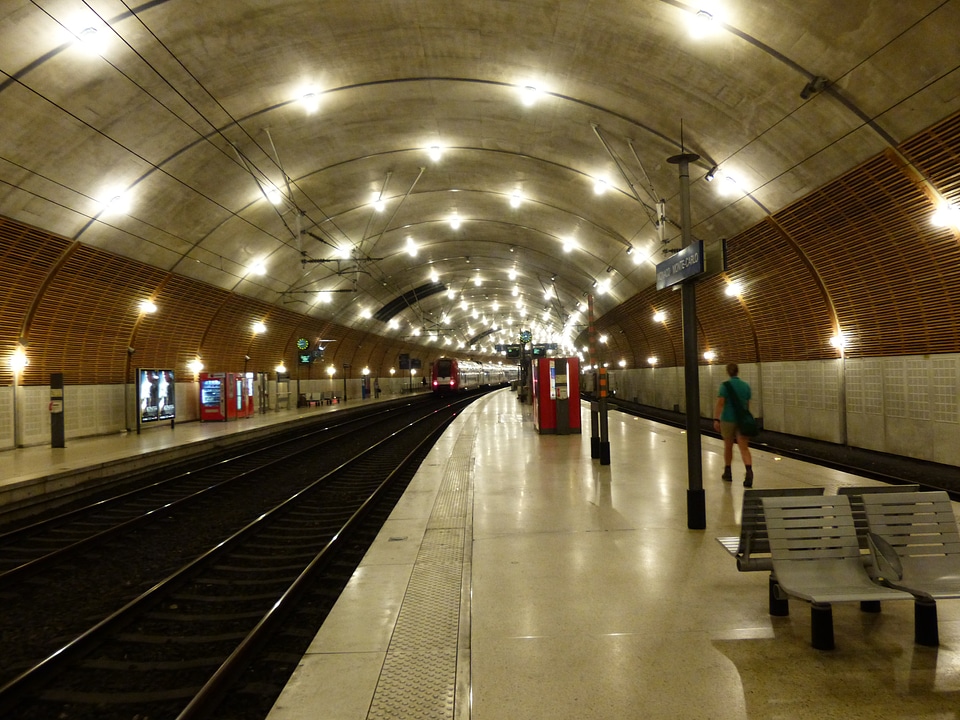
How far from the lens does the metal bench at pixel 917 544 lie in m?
3.74

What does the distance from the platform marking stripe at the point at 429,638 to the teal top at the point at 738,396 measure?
410cm

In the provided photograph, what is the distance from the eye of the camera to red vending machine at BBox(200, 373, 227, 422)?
80.2ft

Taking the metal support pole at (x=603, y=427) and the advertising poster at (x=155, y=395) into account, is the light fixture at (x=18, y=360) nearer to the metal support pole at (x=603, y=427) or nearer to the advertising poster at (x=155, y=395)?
the advertising poster at (x=155, y=395)

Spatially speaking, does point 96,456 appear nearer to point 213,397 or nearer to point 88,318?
point 88,318

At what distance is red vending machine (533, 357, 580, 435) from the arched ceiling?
410cm

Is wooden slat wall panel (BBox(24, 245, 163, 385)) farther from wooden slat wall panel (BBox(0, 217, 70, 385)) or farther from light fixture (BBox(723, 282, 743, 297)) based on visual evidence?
light fixture (BBox(723, 282, 743, 297))

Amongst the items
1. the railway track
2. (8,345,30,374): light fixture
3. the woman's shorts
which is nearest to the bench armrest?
the railway track

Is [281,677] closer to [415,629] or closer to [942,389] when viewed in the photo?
[415,629]

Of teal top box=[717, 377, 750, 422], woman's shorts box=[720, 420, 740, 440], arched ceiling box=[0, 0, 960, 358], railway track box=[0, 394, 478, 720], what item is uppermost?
arched ceiling box=[0, 0, 960, 358]

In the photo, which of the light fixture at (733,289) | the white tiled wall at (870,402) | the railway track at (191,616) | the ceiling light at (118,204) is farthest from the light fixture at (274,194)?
the white tiled wall at (870,402)

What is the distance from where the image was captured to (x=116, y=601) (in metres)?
5.95

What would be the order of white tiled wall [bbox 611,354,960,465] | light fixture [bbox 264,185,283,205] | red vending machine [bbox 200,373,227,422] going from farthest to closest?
red vending machine [bbox 200,373,227,422], light fixture [bbox 264,185,283,205], white tiled wall [bbox 611,354,960,465]

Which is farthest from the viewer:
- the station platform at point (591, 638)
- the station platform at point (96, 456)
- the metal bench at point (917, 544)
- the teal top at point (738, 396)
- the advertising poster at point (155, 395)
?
the advertising poster at point (155, 395)

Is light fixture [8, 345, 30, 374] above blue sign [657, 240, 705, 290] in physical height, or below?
below
